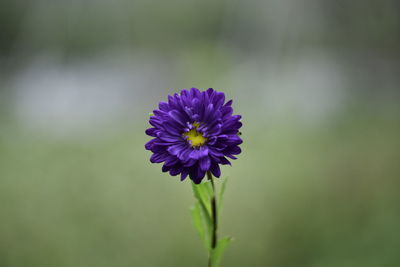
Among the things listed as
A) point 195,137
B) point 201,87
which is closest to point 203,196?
point 195,137

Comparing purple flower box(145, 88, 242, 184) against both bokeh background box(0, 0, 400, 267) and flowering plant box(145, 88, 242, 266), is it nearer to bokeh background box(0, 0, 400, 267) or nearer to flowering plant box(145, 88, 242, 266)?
flowering plant box(145, 88, 242, 266)

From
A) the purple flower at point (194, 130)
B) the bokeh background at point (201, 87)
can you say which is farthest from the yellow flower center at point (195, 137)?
the bokeh background at point (201, 87)

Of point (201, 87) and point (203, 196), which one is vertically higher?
point (201, 87)

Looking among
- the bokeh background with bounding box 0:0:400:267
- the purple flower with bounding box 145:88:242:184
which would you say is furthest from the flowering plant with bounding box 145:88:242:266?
the bokeh background with bounding box 0:0:400:267

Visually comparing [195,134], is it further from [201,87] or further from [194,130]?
[201,87]

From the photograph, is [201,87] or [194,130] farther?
[201,87]
